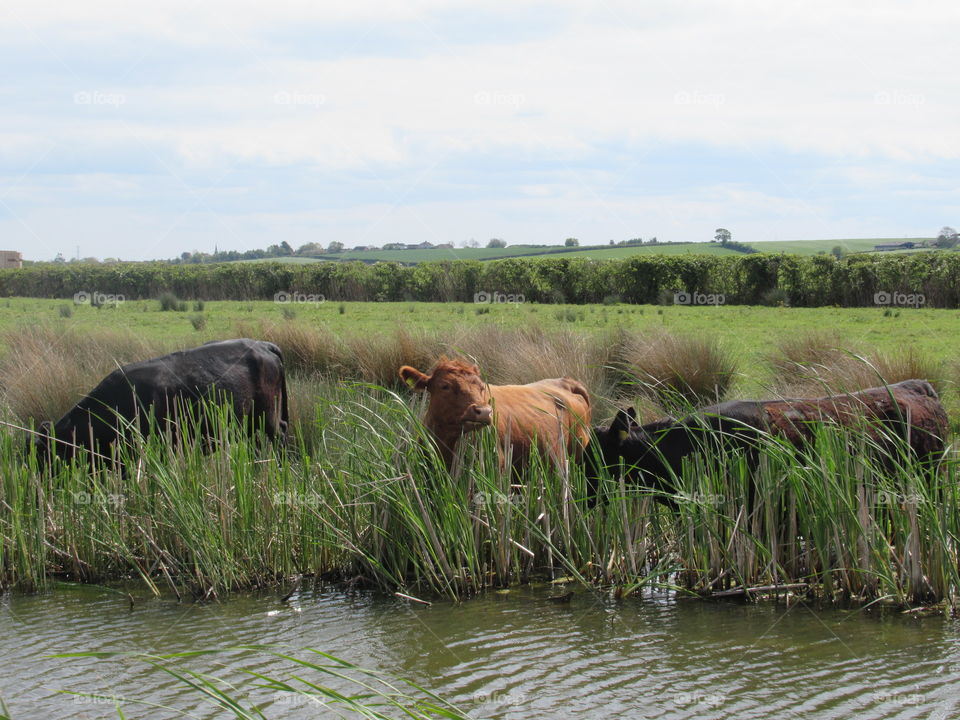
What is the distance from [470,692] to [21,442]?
16.6 feet

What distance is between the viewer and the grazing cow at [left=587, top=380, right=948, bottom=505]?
6.60 metres

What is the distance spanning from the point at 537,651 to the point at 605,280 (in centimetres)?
3042

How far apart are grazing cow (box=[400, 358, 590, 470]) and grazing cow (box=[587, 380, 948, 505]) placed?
12.8 inches

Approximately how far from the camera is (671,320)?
21.6 meters

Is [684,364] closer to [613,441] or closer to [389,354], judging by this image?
[389,354]

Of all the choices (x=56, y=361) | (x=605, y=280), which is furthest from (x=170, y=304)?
(x=56, y=361)

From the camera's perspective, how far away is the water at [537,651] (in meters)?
4.51

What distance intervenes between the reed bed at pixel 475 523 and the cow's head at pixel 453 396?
0.19 metres

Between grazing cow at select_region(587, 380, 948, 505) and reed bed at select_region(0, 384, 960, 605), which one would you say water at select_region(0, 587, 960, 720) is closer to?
reed bed at select_region(0, 384, 960, 605)

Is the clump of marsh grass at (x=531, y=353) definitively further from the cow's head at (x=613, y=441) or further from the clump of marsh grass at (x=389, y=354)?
the cow's head at (x=613, y=441)

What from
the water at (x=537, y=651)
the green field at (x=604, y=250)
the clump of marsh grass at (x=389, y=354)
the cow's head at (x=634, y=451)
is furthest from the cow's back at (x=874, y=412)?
the green field at (x=604, y=250)

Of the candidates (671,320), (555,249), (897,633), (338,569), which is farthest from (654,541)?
(555,249)

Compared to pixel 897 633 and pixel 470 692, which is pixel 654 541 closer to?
pixel 897 633

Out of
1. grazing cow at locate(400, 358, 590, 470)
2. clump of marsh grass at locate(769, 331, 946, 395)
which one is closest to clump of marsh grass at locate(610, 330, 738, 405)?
clump of marsh grass at locate(769, 331, 946, 395)
